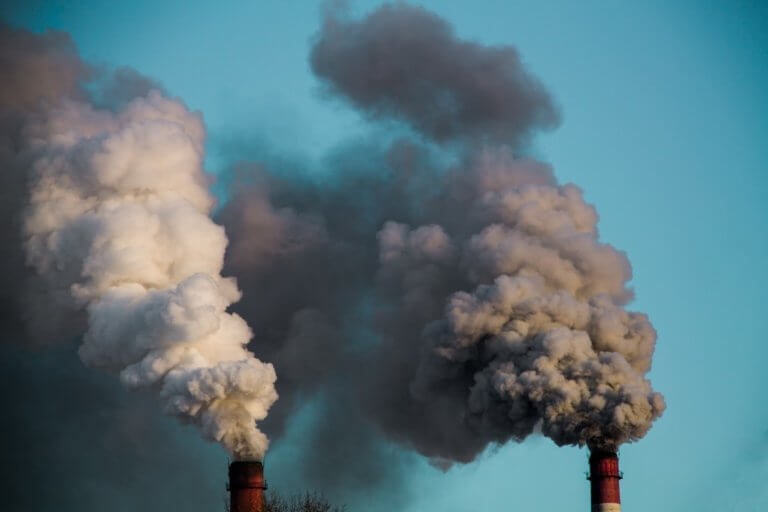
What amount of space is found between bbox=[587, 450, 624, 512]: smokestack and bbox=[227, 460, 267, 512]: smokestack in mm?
15676

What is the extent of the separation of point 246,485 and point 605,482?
16824mm

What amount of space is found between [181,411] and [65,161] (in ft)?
47.4

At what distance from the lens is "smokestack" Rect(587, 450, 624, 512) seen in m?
81.8

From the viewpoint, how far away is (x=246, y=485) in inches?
3125

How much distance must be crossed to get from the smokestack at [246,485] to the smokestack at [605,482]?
15.7 meters

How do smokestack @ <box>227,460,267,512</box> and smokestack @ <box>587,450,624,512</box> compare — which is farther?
smokestack @ <box>587,450,624,512</box>

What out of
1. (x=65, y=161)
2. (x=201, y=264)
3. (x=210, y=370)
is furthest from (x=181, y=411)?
(x=65, y=161)

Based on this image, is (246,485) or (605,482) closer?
(246,485)

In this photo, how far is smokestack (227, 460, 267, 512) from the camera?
3118 inches

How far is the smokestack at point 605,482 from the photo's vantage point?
81.8 m

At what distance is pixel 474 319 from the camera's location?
84.9 metres

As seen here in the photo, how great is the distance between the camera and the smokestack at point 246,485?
79.2 metres

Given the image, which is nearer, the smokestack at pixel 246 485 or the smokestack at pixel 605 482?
the smokestack at pixel 246 485

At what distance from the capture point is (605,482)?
269ft
